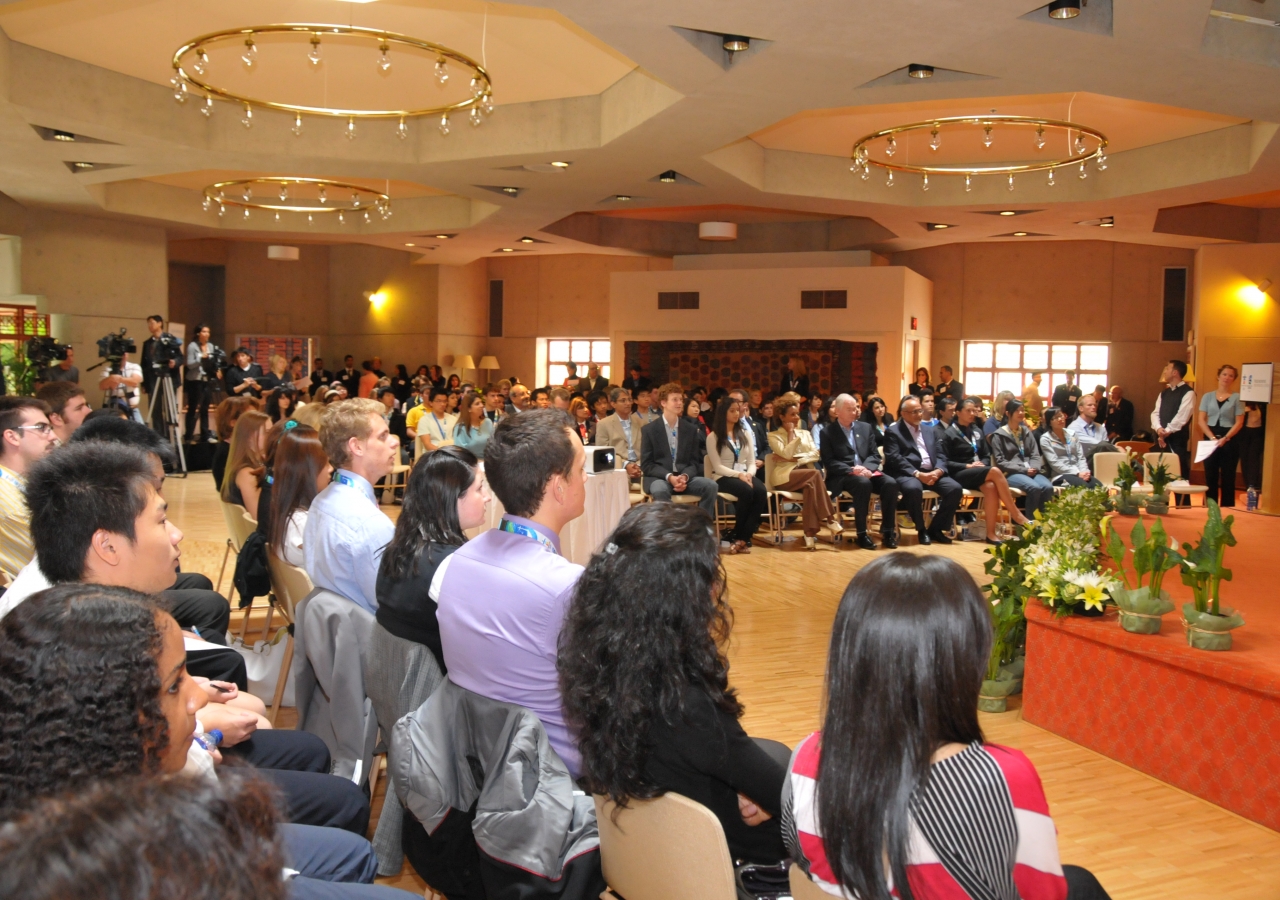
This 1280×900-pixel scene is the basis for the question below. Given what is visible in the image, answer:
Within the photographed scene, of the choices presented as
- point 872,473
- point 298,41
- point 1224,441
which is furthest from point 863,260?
point 298,41

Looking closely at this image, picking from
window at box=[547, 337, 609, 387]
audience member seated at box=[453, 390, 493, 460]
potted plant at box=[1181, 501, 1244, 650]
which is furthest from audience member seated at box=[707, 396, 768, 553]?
→ window at box=[547, 337, 609, 387]

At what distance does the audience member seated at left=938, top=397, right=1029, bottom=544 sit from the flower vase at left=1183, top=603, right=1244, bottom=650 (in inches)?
208

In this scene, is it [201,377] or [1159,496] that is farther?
[201,377]

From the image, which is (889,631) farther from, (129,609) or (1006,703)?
(1006,703)

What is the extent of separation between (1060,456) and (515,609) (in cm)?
873

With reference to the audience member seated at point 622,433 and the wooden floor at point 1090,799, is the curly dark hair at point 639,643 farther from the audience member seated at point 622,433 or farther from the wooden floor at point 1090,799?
the audience member seated at point 622,433

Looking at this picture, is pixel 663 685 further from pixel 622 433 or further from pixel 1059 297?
pixel 1059 297

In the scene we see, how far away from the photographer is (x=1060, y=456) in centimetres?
991

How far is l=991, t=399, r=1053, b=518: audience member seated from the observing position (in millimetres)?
9445

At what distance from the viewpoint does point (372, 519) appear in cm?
349

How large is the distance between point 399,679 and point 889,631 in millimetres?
1780

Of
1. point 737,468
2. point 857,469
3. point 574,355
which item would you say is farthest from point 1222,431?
point 574,355

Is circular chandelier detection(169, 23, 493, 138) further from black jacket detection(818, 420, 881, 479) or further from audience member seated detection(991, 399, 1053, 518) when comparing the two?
audience member seated detection(991, 399, 1053, 518)

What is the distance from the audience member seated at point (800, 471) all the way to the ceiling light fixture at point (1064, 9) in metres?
3.91
